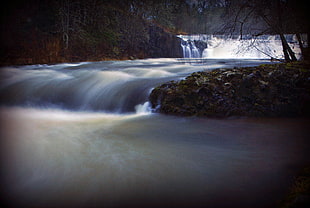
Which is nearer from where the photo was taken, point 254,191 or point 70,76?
point 254,191

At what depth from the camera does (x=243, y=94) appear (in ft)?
10.2

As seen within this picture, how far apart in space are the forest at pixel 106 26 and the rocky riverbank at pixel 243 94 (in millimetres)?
1324

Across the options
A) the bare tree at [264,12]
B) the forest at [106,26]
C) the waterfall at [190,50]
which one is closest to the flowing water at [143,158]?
the bare tree at [264,12]

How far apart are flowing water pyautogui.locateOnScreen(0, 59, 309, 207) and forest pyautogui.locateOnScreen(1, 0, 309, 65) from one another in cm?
267

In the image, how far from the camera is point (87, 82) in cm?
468

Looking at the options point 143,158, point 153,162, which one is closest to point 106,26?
point 143,158

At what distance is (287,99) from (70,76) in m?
4.70

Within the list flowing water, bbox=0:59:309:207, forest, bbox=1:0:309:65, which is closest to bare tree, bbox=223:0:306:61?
forest, bbox=1:0:309:65

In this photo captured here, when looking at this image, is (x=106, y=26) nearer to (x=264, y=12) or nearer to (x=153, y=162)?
(x=264, y=12)

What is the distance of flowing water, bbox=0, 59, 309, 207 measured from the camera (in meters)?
1.35

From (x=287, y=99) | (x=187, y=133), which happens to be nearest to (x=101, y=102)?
(x=187, y=133)

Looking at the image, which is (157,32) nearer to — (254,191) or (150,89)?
(150,89)

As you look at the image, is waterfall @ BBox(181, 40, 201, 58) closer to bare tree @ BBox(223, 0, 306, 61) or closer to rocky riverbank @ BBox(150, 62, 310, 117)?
bare tree @ BBox(223, 0, 306, 61)

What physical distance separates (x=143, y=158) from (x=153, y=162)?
128 millimetres
